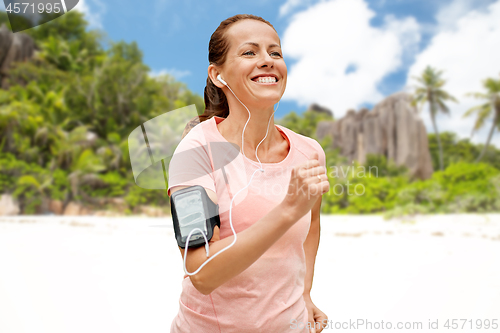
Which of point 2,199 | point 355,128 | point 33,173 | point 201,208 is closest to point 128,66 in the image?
point 33,173

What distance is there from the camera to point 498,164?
68.7 feet

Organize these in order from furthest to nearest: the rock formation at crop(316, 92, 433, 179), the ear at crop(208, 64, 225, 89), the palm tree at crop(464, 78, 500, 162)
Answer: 1. the rock formation at crop(316, 92, 433, 179)
2. the palm tree at crop(464, 78, 500, 162)
3. the ear at crop(208, 64, 225, 89)

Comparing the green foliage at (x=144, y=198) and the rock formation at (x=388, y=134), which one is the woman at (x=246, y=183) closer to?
the green foliage at (x=144, y=198)

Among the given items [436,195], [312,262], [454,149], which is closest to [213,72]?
[312,262]

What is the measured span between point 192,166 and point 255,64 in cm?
38

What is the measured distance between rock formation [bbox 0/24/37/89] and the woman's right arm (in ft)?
92.2

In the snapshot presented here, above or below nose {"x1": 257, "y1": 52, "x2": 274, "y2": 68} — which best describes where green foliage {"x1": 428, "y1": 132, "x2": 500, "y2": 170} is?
above

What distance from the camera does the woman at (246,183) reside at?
3.53ft

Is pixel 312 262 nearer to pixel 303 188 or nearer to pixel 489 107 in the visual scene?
pixel 303 188

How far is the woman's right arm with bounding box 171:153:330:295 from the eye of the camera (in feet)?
3.00

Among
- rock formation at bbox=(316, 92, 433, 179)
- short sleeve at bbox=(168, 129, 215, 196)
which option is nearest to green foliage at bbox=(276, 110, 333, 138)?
rock formation at bbox=(316, 92, 433, 179)

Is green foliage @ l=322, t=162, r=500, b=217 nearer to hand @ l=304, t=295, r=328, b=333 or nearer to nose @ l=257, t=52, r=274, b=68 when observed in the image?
hand @ l=304, t=295, r=328, b=333

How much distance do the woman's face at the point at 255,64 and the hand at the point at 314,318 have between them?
78 centimetres

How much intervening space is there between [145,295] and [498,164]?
2167 centimetres
